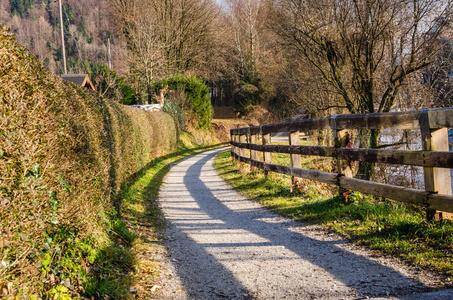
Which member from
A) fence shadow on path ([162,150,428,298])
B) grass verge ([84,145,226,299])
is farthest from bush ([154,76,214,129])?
fence shadow on path ([162,150,428,298])

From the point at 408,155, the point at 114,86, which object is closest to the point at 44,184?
the point at 408,155

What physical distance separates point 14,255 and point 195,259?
2.35m

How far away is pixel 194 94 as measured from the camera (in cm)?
3192

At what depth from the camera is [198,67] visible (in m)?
39.3

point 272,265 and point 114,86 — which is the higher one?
point 114,86

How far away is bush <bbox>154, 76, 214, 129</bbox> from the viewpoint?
1201 inches

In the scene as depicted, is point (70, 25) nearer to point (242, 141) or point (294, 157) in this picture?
point (242, 141)

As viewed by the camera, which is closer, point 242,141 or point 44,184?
point 44,184

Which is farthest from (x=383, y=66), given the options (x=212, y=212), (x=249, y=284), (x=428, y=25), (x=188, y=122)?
(x=188, y=122)

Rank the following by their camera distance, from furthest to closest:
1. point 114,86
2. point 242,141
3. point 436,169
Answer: point 114,86 < point 242,141 < point 436,169

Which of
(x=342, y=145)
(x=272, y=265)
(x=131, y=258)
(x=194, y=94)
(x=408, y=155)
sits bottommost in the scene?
(x=272, y=265)

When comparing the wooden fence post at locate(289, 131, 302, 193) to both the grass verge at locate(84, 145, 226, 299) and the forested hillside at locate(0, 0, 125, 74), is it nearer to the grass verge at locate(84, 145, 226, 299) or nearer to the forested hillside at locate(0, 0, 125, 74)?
the grass verge at locate(84, 145, 226, 299)

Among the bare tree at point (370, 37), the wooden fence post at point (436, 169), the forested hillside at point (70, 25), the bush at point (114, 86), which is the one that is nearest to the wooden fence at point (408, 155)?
the wooden fence post at point (436, 169)

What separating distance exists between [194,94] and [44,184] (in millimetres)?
29780
